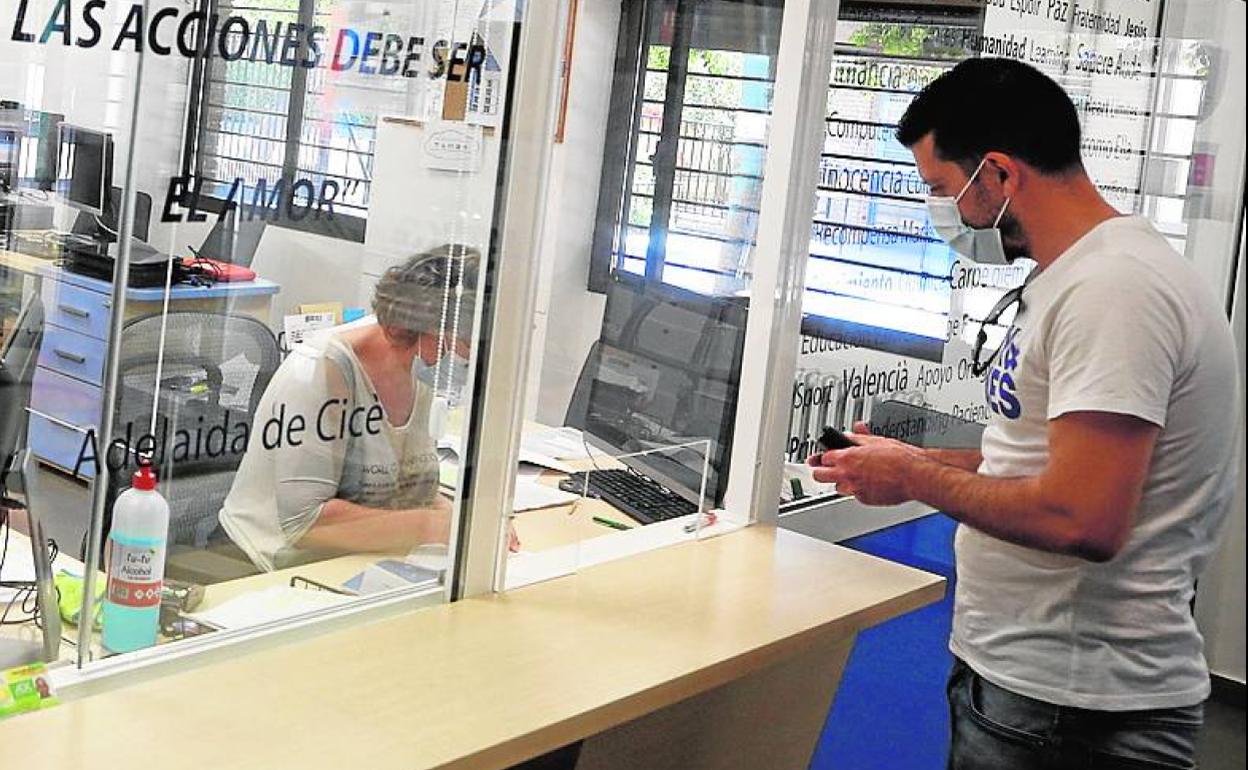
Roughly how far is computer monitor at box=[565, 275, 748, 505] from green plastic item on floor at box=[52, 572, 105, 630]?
Result: 104cm

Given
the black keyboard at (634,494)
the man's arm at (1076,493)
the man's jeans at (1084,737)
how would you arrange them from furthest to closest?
the black keyboard at (634,494)
the man's jeans at (1084,737)
the man's arm at (1076,493)

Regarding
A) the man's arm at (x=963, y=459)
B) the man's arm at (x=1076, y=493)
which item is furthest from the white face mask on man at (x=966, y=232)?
the man's arm at (x=1076, y=493)

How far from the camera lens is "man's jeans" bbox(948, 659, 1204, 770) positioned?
5.99 feet

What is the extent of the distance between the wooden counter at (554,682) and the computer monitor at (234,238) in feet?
1.68

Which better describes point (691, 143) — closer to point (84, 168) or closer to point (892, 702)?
point (84, 168)

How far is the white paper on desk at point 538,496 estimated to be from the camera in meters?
2.42

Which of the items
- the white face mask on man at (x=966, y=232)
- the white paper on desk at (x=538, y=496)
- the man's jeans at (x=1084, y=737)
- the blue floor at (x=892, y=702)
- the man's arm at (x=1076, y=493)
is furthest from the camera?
the blue floor at (x=892, y=702)

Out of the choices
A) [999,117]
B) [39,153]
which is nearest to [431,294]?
[39,153]

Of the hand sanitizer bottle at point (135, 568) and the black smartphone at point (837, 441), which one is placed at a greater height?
the black smartphone at point (837, 441)

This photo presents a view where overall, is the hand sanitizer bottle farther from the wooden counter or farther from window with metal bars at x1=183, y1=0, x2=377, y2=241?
window with metal bars at x1=183, y1=0, x2=377, y2=241

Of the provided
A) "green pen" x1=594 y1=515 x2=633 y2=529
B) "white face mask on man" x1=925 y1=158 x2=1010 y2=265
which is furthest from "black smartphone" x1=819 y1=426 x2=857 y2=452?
"green pen" x1=594 y1=515 x2=633 y2=529

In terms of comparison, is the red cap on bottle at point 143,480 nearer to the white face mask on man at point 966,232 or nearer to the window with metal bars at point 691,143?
the window with metal bars at point 691,143

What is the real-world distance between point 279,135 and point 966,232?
106cm

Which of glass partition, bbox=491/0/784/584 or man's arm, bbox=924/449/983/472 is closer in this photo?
man's arm, bbox=924/449/983/472
